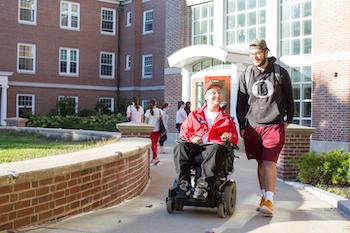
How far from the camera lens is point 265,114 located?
631 cm

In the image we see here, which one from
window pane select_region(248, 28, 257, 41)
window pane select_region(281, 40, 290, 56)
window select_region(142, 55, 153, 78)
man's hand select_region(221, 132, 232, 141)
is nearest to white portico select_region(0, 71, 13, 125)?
window select_region(142, 55, 153, 78)

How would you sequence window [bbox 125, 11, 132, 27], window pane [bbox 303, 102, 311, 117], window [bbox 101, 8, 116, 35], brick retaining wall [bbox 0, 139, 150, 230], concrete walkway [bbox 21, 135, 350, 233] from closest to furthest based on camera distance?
brick retaining wall [bbox 0, 139, 150, 230] → concrete walkway [bbox 21, 135, 350, 233] → window pane [bbox 303, 102, 311, 117] → window [bbox 125, 11, 132, 27] → window [bbox 101, 8, 116, 35]

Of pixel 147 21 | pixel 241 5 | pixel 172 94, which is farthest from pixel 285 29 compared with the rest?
pixel 147 21

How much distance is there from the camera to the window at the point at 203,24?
2122cm

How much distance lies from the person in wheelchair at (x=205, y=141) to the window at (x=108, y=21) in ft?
102

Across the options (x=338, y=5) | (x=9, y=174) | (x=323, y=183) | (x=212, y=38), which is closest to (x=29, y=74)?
(x=212, y=38)

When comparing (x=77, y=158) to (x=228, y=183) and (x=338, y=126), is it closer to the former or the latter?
(x=228, y=183)

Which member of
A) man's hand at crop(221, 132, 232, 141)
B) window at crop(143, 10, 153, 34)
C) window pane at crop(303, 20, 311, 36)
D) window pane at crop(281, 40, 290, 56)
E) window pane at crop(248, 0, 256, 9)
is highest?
window at crop(143, 10, 153, 34)

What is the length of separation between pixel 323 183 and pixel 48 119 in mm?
20115

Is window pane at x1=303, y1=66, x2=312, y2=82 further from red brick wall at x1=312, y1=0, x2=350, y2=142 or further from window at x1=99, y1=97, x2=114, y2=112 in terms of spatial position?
window at x1=99, y1=97, x2=114, y2=112

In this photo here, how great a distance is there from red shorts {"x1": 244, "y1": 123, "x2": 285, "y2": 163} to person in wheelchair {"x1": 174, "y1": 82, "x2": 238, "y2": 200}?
1.04ft

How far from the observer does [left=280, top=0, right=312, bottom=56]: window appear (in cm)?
1781

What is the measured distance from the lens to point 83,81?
117 ft

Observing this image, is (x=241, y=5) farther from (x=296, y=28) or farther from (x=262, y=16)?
(x=296, y=28)
